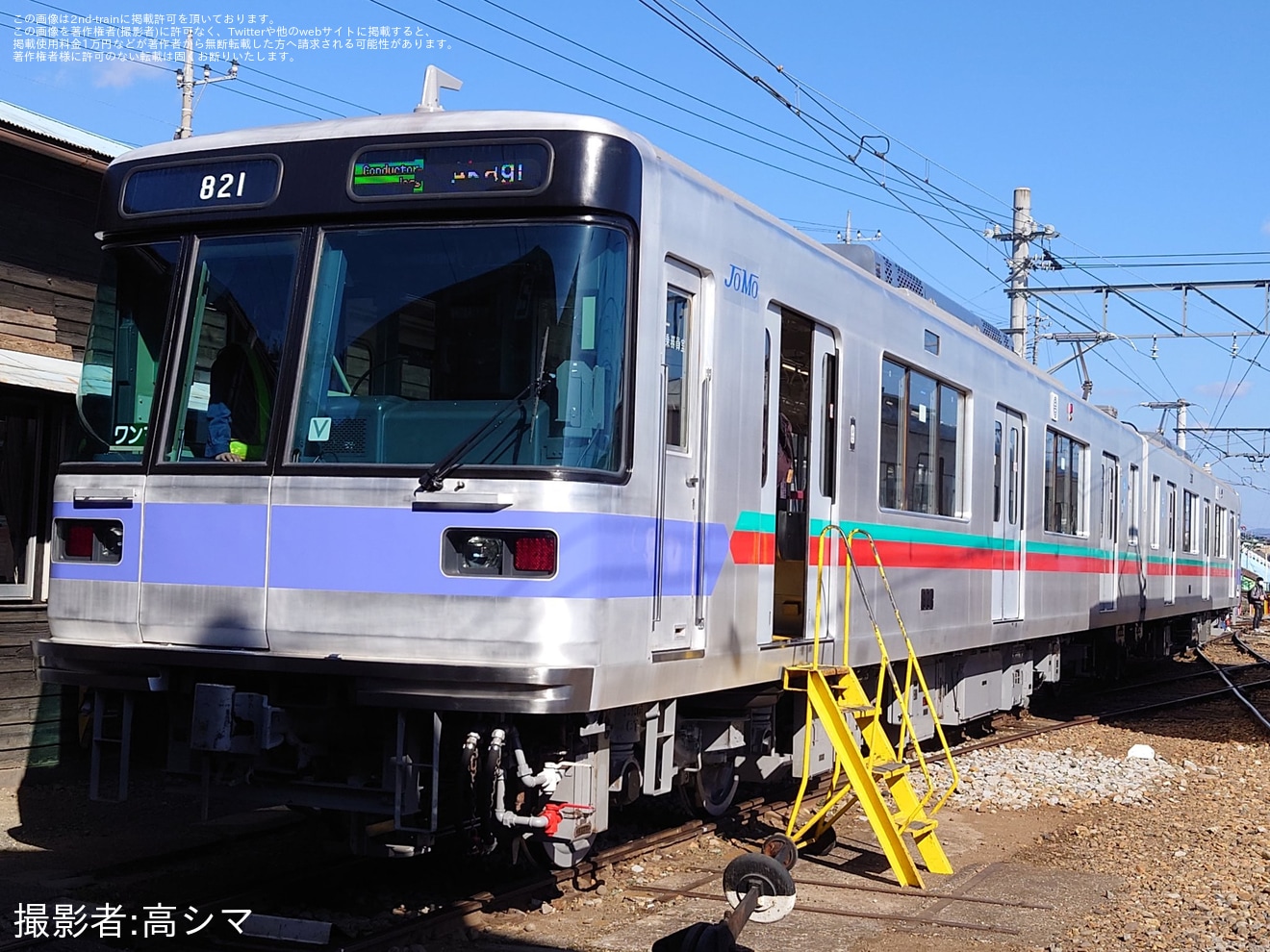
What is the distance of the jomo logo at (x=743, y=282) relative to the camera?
6.99 meters

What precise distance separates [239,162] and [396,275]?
0.97 metres

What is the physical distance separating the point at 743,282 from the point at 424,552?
2.30 metres

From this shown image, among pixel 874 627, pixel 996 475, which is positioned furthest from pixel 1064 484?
pixel 874 627

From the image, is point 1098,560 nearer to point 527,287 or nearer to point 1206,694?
point 1206,694

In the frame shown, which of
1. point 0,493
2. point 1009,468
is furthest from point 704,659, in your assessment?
point 1009,468

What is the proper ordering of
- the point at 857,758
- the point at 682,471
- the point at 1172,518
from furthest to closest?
the point at 1172,518
the point at 857,758
the point at 682,471

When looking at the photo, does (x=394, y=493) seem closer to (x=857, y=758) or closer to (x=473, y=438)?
(x=473, y=438)

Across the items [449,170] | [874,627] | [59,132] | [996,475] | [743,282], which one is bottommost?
[874,627]

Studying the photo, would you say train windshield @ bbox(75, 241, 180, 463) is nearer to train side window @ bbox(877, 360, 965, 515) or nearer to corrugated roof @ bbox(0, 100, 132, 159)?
corrugated roof @ bbox(0, 100, 132, 159)

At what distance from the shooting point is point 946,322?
10.7 m

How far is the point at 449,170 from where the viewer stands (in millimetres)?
5988

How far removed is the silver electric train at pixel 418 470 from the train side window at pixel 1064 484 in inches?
293

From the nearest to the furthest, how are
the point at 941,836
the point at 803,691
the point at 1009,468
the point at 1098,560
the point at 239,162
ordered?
1. the point at 239,162
2. the point at 803,691
3. the point at 941,836
4. the point at 1009,468
5. the point at 1098,560

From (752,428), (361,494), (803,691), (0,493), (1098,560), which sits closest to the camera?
(361,494)
